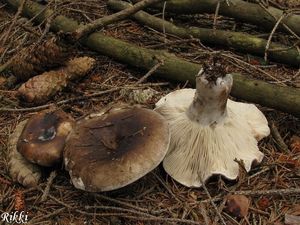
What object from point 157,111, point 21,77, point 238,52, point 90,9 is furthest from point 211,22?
point 21,77

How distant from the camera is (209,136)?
8.27ft

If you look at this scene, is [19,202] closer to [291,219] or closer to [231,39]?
[291,219]

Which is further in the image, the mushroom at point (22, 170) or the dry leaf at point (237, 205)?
the mushroom at point (22, 170)

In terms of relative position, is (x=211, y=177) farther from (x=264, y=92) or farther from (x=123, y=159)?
(x=264, y=92)

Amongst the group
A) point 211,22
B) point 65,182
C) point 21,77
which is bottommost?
point 65,182

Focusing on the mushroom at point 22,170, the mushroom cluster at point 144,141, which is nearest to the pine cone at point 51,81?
the mushroom cluster at point 144,141

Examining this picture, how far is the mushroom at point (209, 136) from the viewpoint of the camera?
2.41m

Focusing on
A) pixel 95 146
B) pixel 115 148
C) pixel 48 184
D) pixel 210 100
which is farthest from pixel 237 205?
pixel 48 184

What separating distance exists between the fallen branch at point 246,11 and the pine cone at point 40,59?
3.93ft

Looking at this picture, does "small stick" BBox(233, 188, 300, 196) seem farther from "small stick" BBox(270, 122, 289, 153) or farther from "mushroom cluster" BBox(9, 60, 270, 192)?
"small stick" BBox(270, 122, 289, 153)

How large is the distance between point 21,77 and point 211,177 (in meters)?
1.70

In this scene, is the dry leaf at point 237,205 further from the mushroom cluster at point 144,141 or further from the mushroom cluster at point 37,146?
the mushroom cluster at point 37,146

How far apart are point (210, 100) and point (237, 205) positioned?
0.60 metres

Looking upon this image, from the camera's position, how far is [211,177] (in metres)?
2.45
